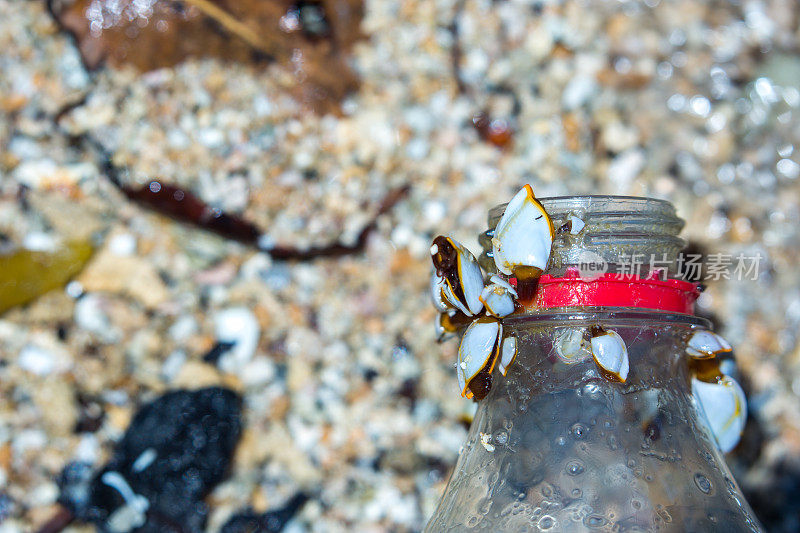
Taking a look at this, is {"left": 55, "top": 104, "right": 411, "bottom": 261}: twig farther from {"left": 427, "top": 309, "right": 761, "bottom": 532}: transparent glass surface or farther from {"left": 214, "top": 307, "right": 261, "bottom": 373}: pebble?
{"left": 427, "top": 309, "right": 761, "bottom": 532}: transparent glass surface

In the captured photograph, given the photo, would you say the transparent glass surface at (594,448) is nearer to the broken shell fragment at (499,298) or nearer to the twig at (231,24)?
the broken shell fragment at (499,298)

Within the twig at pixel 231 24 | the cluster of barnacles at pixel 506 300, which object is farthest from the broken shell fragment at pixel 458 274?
the twig at pixel 231 24

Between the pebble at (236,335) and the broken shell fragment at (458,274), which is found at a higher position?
the broken shell fragment at (458,274)

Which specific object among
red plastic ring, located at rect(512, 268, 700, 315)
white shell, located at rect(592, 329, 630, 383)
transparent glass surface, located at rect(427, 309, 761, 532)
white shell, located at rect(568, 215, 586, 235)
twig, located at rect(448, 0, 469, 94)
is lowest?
transparent glass surface, located at rect(427, 309, 761, 532)

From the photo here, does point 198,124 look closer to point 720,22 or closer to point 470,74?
point 470,74

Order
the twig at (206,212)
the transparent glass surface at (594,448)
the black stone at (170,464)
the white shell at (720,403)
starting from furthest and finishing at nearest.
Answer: the twig at (206,212), the black stone at (170,464), the white shell at (720,403), the transparent glass surface at (594,448)

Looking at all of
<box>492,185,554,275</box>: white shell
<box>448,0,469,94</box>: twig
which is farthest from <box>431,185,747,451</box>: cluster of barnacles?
<box>448,0,469,94</box>: twig

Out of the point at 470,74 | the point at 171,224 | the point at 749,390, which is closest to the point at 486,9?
the point at 470,74

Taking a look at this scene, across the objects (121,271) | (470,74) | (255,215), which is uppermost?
(470,74)
